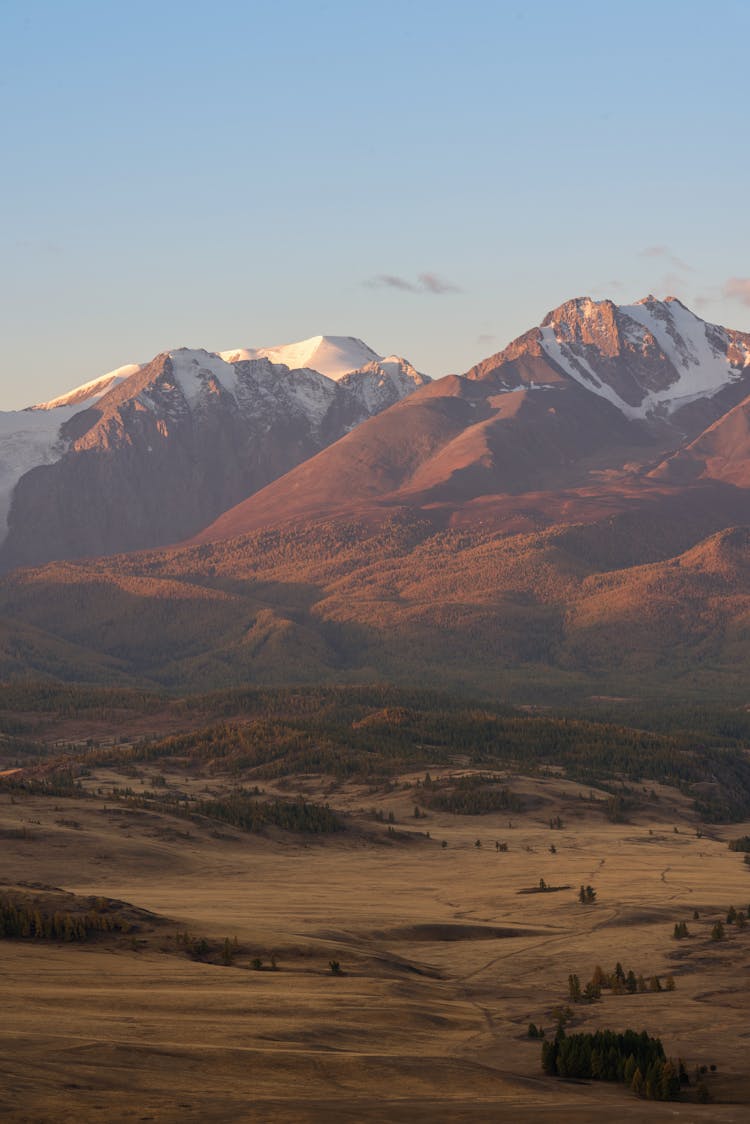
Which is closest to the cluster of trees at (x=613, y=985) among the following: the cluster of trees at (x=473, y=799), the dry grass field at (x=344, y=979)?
the dry grass field at (x=344, y=979)

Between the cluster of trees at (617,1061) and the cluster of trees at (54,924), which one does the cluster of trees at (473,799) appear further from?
the cluster of trees at (617,1061)

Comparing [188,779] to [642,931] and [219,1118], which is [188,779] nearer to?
[642,931]

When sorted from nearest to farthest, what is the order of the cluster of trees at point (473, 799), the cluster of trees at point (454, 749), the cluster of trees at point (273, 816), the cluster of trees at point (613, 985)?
1. the cluster of trees at point (613, 985)
2. the cluster of trees at point (273, 816)
3. the cluster of trees at point (473, 799)
4. the cluster of trees at point (454, 749)

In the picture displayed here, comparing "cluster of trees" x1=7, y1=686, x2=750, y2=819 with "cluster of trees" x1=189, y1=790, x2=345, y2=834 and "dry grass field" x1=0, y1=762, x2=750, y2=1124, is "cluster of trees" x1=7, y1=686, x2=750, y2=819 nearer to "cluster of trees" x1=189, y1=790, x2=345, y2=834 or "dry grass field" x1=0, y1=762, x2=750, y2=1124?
"cluster of trees" x1=189, y1=790, x2=345, y2=834

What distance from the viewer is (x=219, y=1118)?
2708 cm

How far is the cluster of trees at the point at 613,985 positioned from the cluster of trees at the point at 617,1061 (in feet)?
25.6

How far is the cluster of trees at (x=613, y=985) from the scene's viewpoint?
142ft

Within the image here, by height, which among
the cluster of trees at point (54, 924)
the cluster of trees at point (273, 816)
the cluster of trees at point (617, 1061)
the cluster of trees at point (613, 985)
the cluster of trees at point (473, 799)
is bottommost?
the cluster of trees at point (473, 799)

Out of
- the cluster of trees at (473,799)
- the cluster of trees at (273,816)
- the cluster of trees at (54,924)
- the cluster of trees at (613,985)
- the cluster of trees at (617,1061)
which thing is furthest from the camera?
the cluster of trees at (473,799)

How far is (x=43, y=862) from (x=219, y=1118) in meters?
46.8

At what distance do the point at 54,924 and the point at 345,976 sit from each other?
999cm

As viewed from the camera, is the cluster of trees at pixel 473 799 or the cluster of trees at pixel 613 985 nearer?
the cluster of trees at pixel 613 985

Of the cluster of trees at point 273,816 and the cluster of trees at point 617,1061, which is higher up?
the cluster of trees at point 617,1061

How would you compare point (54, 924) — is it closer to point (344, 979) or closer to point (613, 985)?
point (344, 979)
